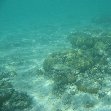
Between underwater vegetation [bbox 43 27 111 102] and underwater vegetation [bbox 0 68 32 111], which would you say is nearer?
underwater vegetation [bbox 0 68 32 111]

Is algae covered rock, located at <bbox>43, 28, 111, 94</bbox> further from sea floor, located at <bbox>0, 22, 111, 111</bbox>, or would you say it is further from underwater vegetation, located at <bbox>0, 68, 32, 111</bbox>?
underwater vegetation, located at <bbox>0, 68, 32, 111</bbox>

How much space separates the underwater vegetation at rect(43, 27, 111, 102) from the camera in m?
12.2

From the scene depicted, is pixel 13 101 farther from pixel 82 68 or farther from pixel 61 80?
pixel 82 68

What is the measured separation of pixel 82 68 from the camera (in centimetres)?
1348

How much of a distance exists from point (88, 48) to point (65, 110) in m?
7.66

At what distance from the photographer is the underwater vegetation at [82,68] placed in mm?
12172

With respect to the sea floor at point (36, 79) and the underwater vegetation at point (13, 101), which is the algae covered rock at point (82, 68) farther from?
the underwater vegetation at point (13, 101)

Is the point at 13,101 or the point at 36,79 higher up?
the point at 13,101

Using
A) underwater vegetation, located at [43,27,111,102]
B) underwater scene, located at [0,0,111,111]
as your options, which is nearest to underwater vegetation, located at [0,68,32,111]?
underwater scene, located at [0,0,111,111]

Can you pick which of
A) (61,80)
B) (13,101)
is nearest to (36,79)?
(61,80)

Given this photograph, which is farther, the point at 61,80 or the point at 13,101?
the point at 61,80

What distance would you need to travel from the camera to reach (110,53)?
15766 millimetres

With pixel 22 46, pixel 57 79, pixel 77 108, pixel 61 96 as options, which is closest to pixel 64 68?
pixel 57 79

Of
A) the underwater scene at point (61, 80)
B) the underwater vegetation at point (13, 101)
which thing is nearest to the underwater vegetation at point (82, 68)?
the underwater scene at point (61, 80)
